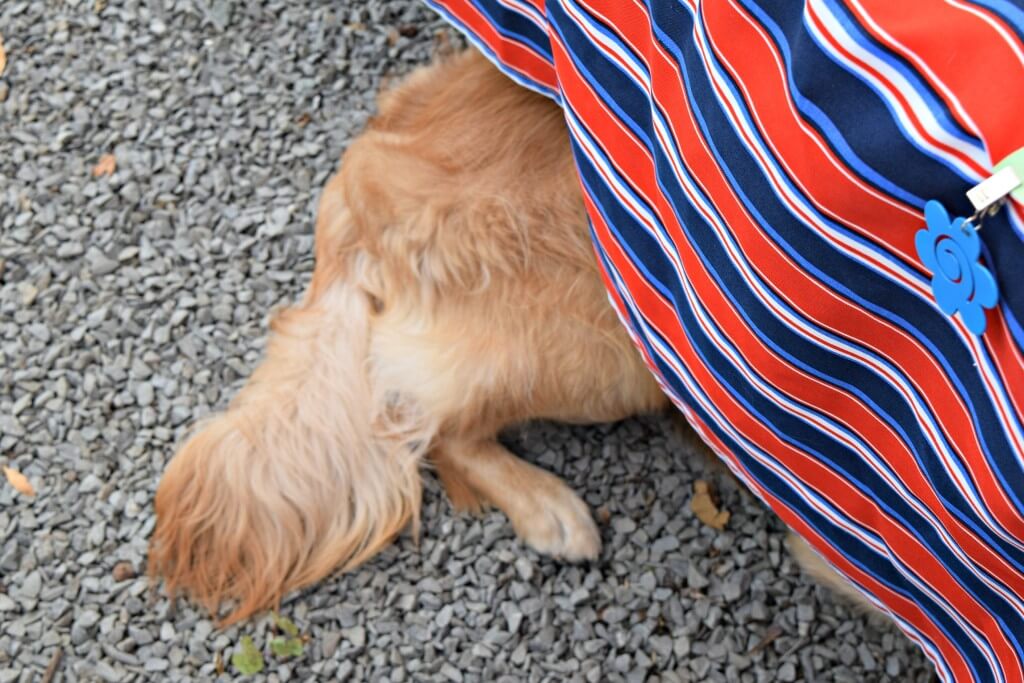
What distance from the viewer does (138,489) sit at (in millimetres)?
2293

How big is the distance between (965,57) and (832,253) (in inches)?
9.6

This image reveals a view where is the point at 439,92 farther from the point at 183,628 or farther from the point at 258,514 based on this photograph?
the point at 183,628

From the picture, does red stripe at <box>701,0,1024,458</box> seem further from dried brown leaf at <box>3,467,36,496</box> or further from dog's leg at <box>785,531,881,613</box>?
dried brown leaf at <box>3,467,36,496</box>

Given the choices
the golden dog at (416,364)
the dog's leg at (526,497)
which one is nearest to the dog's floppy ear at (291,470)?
the golden dog at (416,364)

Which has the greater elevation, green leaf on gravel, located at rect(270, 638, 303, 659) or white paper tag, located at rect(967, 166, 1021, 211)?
white paper tag, located at rect(967, 166, 1021, 211)

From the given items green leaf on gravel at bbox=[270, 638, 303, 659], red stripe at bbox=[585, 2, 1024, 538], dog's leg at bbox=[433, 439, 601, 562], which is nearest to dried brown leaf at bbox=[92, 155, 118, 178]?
dog's leg at bbox=[433, 439, 601, 562]

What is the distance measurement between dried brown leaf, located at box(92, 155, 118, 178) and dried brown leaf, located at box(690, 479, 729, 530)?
1.61m

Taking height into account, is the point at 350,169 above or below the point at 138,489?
above

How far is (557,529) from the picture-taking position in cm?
221

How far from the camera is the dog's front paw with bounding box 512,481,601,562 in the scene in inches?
87.1

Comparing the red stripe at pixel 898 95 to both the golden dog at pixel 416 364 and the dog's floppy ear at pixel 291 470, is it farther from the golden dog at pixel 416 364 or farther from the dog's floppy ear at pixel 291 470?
the dog's floppy ear at pixel 291 470

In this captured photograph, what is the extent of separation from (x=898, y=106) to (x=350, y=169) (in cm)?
127

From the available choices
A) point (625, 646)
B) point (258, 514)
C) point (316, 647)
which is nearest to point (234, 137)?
point (258, 514)

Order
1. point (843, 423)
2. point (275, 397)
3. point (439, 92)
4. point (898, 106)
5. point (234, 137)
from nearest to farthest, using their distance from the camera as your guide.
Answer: point (898, 106) < point (843, 423) < point (439, 92) < point (275, 397) < point (234, 137)
